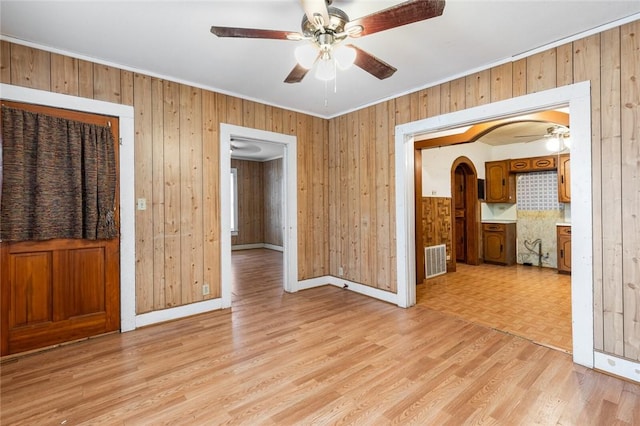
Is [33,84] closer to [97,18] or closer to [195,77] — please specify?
[97,18]

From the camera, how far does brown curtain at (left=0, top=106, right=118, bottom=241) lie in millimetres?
2494

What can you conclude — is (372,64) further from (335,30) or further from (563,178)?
(563,178)

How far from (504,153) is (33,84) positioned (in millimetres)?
7886

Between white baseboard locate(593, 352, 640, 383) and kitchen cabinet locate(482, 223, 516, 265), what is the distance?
4.26 meters

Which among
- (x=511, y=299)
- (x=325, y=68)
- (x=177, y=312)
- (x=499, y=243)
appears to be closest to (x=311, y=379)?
(x=177, y=312)

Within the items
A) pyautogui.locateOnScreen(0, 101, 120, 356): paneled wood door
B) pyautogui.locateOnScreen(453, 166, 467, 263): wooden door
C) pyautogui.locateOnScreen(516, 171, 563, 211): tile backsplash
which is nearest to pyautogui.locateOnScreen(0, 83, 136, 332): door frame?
pyautogui.locateOnScreen(0, 101, 120, 356): paneled wood door

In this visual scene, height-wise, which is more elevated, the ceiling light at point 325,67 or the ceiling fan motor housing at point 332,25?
the ceiling fan motor housing at point 332,25

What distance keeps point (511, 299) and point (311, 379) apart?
317 cm

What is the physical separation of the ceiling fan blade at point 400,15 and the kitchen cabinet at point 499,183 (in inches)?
235

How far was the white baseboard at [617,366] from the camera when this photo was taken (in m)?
2.18

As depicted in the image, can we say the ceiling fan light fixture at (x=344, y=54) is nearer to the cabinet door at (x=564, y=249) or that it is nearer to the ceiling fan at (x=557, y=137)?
the ceiling fan at (x=557, y=137)

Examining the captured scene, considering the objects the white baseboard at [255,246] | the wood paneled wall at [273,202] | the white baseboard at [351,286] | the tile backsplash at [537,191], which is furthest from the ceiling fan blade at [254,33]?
the white baseboard at [255,246]

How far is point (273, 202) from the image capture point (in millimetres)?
9117

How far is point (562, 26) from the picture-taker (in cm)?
235
